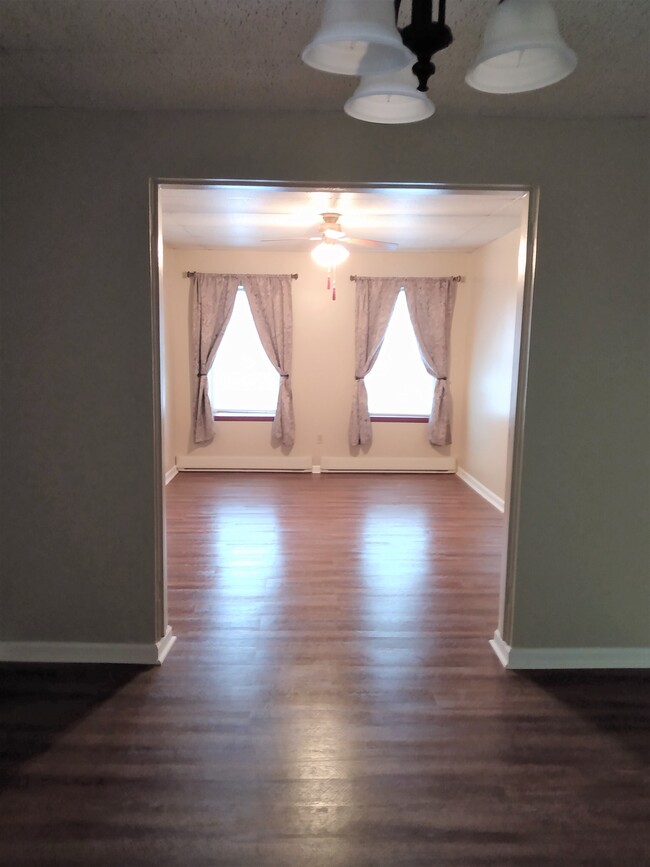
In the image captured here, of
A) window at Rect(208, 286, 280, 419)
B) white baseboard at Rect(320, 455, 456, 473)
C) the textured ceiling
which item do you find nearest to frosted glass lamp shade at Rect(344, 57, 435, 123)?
the textured ceiling

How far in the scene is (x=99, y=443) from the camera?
103 inches

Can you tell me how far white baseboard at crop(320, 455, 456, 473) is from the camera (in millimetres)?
6926

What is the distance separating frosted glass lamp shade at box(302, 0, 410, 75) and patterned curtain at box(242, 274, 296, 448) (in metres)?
5.40

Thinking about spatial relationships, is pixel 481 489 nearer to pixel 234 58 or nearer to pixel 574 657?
pixel 574 657

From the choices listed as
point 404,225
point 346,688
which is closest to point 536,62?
point 346,688

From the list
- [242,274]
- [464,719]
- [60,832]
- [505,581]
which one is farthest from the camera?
[242,274]

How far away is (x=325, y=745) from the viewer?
2193mm

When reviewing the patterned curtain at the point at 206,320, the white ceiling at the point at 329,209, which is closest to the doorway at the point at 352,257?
the white ceiling at the point at 329,209

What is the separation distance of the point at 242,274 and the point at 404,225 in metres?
2.27

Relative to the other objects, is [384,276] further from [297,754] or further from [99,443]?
[297,754]

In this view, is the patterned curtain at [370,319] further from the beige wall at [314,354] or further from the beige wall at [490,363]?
the beige wall at [490,363]

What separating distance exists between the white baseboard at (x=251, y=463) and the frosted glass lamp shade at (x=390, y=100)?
5521 mm

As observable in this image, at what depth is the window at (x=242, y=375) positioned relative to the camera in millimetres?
6828

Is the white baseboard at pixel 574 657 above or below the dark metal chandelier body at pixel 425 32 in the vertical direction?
below
